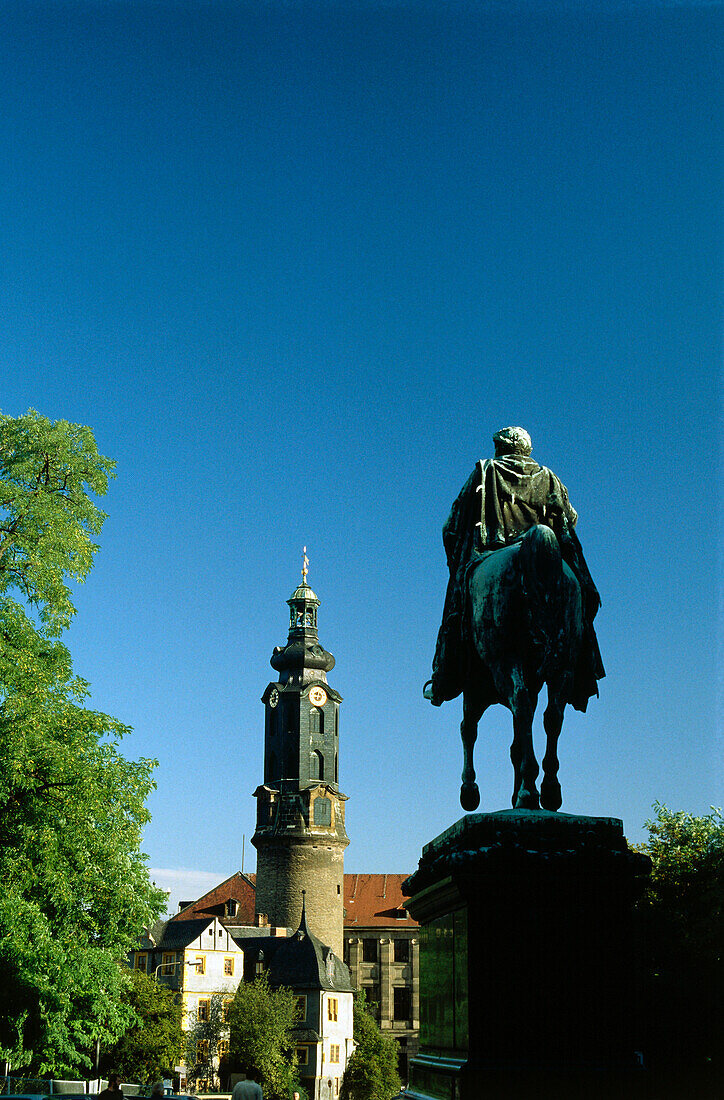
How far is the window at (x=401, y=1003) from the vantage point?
89.6 meters

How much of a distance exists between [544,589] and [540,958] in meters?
1.85

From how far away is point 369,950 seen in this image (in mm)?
92688

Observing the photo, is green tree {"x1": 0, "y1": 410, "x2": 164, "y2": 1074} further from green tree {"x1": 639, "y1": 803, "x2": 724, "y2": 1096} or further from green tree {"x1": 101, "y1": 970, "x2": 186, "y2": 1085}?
green tree {"x1": 101, "y1": 970, "x2": 186, "y2": 1085}

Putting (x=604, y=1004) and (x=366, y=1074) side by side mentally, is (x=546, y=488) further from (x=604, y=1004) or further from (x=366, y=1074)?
(x=366, y=1074)

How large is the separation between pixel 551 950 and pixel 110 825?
1354 centimetres

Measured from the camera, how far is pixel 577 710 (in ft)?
21.1

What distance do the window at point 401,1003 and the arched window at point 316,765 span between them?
19.8 m

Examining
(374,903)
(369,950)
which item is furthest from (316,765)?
(369,950)

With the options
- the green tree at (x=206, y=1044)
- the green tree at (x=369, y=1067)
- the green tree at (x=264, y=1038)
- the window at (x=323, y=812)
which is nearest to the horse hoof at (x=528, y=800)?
the green tree at (x=264, y=1038)

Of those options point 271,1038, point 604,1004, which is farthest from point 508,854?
point 271,1038

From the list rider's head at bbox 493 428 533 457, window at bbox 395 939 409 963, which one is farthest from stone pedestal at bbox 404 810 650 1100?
window at bbox 395 939 409 963

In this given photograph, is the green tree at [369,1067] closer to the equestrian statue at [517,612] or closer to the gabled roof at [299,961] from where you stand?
the gabled roof at [299,961]

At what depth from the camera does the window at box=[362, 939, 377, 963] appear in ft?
303

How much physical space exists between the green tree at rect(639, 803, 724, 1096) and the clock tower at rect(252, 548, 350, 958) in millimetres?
55096
